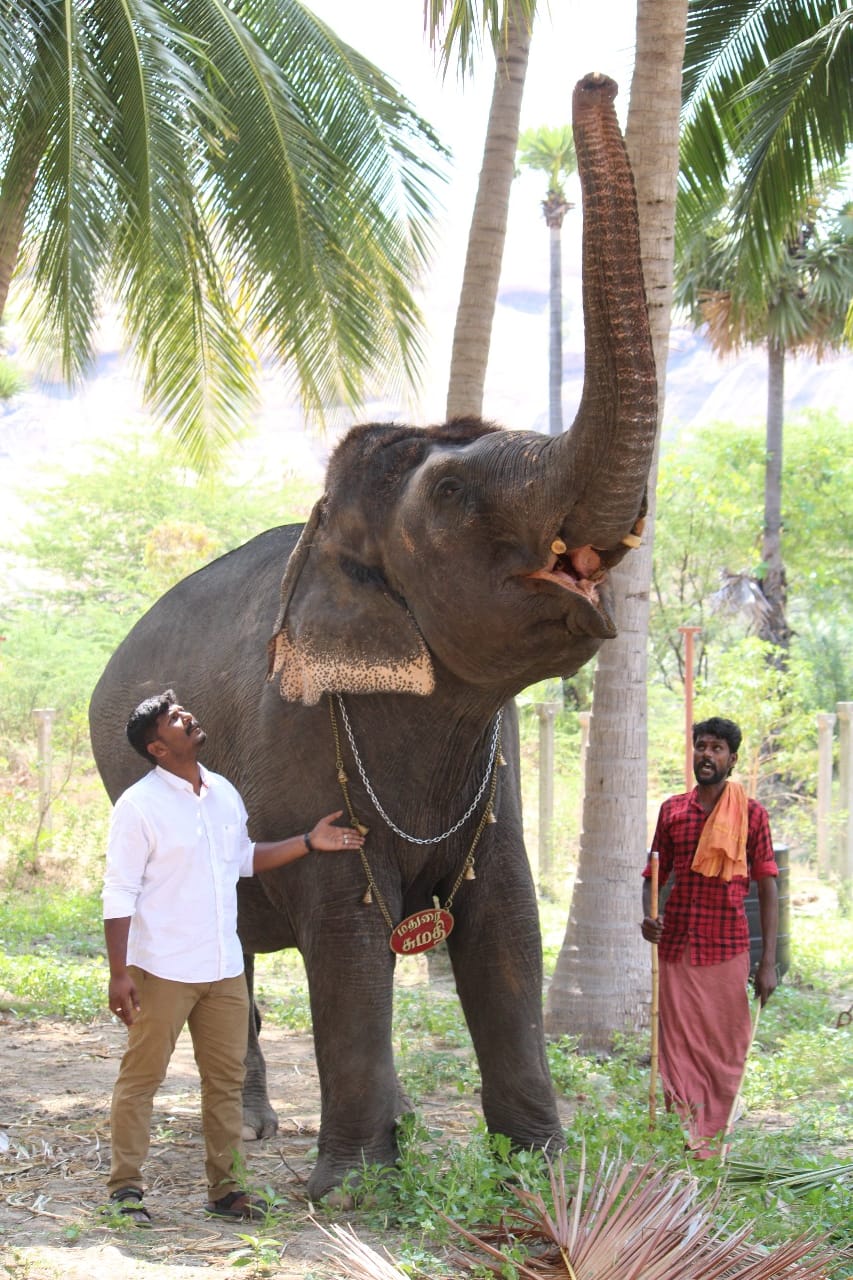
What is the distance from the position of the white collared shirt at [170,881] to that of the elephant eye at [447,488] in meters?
1.16

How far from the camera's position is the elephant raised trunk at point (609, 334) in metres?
3.17

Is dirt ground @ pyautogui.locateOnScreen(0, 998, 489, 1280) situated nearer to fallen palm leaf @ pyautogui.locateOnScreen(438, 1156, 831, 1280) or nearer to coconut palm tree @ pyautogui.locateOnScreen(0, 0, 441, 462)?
fallen palm leaf @ pyautogui.locateOnScreen(438, 1156, 831, 1280)

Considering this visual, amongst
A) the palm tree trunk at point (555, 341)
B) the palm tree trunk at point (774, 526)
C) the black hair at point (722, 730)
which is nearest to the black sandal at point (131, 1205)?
the black hair at point (722, 730)

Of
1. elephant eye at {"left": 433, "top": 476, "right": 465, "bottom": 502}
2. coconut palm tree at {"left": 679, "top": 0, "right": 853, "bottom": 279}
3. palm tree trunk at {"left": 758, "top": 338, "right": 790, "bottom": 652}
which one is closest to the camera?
elephant eye at {"left": 433, "top": 476, "right": 465, "bottom": 502}

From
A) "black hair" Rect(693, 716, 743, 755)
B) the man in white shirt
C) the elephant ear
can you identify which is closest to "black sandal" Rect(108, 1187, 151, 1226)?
the man in white shirt

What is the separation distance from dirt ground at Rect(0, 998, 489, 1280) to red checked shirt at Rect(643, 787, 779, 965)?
106 cm

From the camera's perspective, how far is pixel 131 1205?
4285mm

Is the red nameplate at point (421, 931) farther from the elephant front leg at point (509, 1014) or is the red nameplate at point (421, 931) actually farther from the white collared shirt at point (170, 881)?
the white collared shirt at point (170, 881)

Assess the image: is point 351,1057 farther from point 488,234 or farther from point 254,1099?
point 488,234

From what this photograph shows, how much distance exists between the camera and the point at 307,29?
12133mm

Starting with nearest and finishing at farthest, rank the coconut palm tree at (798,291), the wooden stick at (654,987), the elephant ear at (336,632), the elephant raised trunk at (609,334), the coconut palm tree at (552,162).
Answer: the elephant raised trunk at (609,334)
the elephant ear at (336,632)
the wooden stick at (654,987)
the coconut palm tree at (798,291)
the coconut palm tree at (552,162)

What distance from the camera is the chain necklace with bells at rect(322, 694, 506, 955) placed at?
15.0 feet

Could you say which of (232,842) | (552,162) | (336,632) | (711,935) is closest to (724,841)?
(711,935)

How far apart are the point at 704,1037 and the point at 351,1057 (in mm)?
1756
